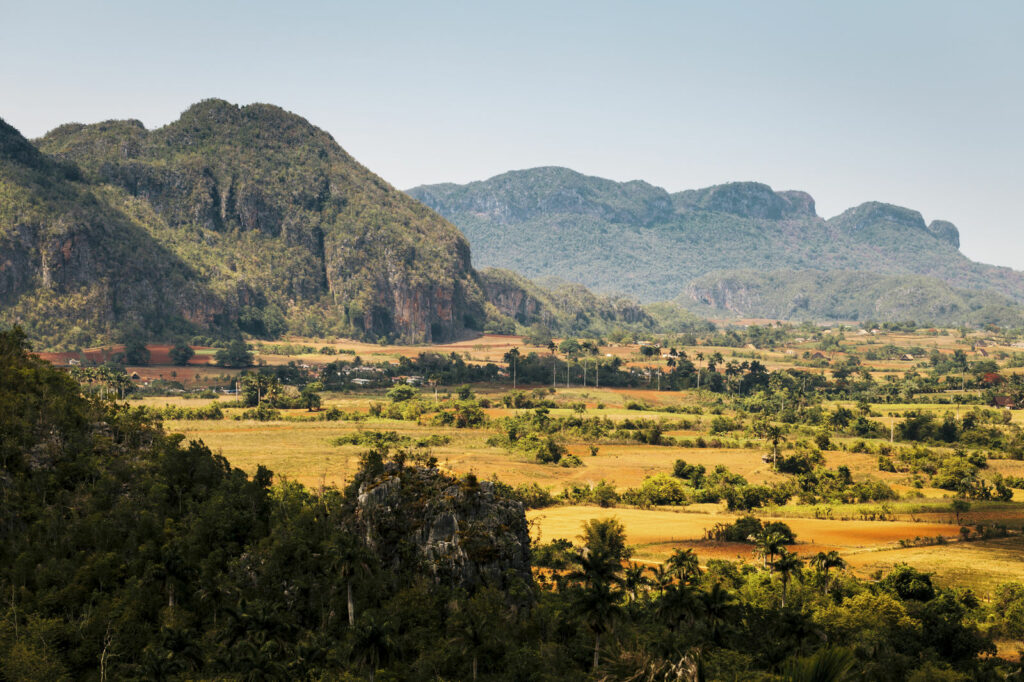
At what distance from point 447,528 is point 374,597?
259 inches

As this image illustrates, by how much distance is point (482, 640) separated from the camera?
44.5 m

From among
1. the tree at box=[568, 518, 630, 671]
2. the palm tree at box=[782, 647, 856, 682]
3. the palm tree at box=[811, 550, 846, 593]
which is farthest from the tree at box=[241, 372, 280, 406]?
the palm tree at box=[782, 647, 856, 682]

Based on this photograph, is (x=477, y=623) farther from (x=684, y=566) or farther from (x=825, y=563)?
(x=825, y=563)

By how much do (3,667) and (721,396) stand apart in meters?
172

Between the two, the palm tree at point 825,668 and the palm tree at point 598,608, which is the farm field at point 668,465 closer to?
the palm tree at point 598,608

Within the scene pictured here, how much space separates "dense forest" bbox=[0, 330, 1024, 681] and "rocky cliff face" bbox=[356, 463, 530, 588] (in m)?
0.13

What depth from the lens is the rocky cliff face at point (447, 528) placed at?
5172 cm

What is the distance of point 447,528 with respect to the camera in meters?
53.5

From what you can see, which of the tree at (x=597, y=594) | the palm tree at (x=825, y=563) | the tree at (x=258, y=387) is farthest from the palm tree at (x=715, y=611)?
the tree at (x=258, y=387)

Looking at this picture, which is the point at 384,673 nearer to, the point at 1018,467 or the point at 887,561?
the point at 887,561

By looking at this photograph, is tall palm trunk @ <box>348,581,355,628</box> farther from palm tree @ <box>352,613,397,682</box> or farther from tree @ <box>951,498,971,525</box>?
tree @ <box>951,498,971,525</box>

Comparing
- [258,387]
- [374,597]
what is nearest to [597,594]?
[374,597]

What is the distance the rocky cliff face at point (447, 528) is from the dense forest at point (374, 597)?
128 mm

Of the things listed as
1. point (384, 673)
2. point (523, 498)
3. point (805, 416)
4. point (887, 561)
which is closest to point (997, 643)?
point (887, 561)
